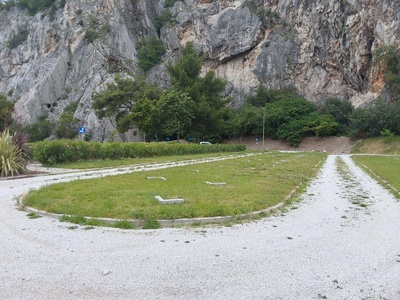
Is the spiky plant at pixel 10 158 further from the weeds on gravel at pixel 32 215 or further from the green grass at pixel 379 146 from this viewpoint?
the green grass at pixel 379 146

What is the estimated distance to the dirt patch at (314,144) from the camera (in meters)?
52.1

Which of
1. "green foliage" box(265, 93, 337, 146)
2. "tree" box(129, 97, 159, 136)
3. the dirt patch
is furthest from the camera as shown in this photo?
"green foliage" box(265, 93, 337, 146)

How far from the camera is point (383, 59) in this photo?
4816cm

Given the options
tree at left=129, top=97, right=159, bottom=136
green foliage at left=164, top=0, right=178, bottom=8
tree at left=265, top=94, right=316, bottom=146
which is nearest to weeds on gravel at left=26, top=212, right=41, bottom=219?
tree at left=129, top=97, right=159, bottom=136

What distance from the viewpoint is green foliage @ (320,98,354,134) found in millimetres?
55809

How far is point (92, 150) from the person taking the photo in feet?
71.2

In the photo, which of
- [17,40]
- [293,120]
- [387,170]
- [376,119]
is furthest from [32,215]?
[17,40]

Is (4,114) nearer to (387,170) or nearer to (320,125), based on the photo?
(320,125)

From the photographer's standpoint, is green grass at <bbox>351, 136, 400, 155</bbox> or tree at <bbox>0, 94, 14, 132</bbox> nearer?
green grass at <bbox>351, 136, 400, 155</bbox>

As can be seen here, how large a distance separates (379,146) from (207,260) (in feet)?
160

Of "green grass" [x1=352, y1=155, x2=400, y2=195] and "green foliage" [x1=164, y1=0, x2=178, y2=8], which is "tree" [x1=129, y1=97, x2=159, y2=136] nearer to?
"green grass" [x1=352, y1=155, x2=400, y2=195]

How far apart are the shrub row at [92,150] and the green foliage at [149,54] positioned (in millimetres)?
46330

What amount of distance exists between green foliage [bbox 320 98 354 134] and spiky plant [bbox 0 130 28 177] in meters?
52.1

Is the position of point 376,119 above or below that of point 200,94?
below
